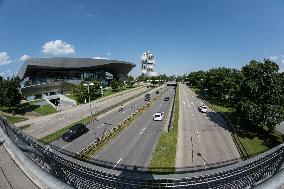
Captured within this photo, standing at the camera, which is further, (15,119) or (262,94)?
(15,119)

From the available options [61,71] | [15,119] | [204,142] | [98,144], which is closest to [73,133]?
[98,144]

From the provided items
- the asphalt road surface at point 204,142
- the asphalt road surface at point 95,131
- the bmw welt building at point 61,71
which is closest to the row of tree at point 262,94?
the asphalt road surface at point 204,142

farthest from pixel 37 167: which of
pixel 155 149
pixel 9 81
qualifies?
pixel 9 81

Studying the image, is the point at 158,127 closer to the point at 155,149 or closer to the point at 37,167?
the point at 155,149

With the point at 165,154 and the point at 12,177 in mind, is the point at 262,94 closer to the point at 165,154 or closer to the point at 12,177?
the point at 165,154

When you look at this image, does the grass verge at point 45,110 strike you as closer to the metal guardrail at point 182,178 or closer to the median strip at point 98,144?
the median strip at point 98,144

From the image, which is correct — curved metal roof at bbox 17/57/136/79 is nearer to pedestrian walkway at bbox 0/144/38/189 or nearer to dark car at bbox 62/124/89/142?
dark car at bbox 62/124/89/142

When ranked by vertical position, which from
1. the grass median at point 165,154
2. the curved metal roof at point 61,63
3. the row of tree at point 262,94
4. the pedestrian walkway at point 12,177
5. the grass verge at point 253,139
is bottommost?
the grass median at point 165,154
